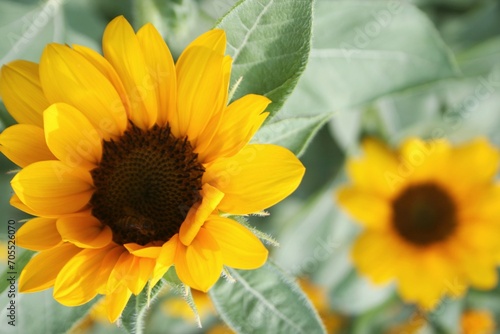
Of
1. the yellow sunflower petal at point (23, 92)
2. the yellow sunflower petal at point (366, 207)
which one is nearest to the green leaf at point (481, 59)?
the yellow sunflower petal at point (366, 207)

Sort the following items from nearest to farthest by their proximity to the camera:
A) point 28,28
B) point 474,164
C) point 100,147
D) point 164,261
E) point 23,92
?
point 164,261, point 23,92, point 100,147, point 28,28, point 474,164

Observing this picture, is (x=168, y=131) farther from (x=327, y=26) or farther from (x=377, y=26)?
(x=377, y=26)

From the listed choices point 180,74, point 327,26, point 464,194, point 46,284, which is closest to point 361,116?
point 464,194

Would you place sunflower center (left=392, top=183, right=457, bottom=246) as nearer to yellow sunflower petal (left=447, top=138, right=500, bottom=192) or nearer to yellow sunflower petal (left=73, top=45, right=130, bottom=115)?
yellow sunflower petal (left=447, top=138, right=500, bottom=192)

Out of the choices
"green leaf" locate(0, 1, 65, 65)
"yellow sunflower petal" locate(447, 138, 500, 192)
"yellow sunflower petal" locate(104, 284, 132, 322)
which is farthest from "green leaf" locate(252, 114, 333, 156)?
"yellow sunflower petal" locate(447, 138, 500, 192)

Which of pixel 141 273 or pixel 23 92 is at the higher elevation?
pixel 23 92

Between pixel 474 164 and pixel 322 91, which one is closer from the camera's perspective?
pixel 322 91

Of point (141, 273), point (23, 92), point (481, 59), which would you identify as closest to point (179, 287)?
point (141, 273)

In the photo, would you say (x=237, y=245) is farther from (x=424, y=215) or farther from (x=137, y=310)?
(x=424, y=215)
